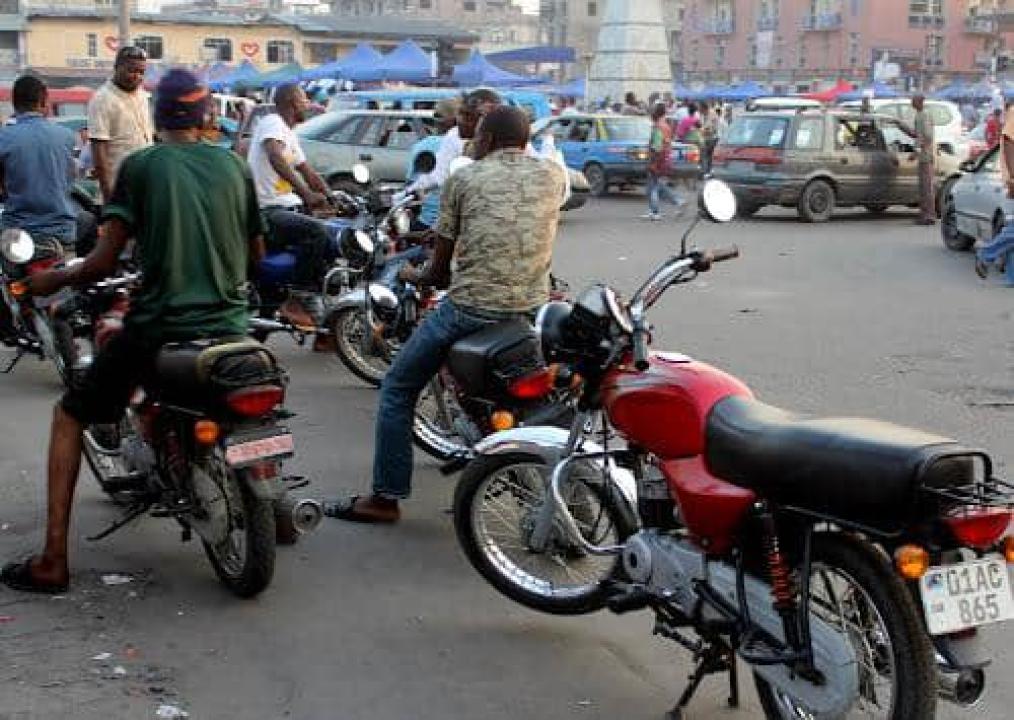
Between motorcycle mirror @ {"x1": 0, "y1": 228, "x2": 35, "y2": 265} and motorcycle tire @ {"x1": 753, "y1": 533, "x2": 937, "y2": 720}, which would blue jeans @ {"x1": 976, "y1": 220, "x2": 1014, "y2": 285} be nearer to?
motorcycle mirror @ {"x1": 0, "y1": 228, "x2": 35, "y2": 265}

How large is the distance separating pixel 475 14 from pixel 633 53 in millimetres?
78350

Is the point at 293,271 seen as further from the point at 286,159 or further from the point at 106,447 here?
the point at 106,447

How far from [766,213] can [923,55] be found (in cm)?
6500

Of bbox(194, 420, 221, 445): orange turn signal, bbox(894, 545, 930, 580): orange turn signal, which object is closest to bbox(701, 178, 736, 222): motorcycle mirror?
bbox(894, 545, 930, 580): orange turn signal

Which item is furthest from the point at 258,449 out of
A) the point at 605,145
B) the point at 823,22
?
the point at 823,22

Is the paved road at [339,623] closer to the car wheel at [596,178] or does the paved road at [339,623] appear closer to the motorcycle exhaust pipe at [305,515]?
the motorcycle exhaust pipe at [305,515]

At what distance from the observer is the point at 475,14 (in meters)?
129

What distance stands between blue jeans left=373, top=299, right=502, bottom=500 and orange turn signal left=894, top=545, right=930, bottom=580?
2.56 meters

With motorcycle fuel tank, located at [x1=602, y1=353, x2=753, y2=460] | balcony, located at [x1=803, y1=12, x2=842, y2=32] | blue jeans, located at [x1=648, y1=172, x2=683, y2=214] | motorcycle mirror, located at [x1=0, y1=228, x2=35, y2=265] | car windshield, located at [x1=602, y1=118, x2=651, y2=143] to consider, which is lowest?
blue jeans, located at [x1=648, y1=172, x2=683, y2=214]

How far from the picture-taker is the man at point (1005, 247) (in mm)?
13500

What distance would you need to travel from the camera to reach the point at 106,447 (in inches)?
239

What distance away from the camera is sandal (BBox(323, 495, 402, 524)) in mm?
6062

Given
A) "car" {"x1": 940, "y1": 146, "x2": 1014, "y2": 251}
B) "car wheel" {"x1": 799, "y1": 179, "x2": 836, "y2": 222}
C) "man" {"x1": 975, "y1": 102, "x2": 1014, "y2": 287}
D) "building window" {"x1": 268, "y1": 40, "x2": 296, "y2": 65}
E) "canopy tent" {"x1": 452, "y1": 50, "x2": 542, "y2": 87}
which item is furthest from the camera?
"building window" {"x1": 268, "y1": 40, "x2": 296, "y2": 65}

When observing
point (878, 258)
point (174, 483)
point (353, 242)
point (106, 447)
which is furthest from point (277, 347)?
point (878, 258)
